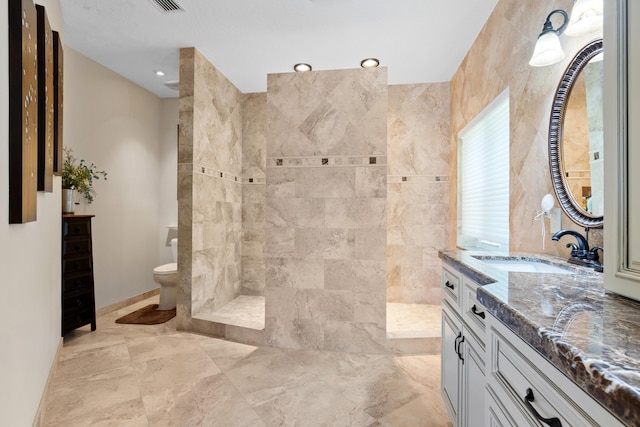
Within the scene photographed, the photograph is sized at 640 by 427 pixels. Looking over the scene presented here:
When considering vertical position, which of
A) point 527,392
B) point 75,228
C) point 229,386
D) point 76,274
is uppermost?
point 75,228

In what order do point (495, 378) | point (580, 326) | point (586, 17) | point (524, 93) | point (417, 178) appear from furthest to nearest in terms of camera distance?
point (417, 178), point (524, 93), point (586, 17), point (495, 378), point (580, 326)

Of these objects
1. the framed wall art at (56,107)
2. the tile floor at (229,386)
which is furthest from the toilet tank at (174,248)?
the framed wall art at (56,107)

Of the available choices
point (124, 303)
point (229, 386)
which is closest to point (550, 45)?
point (229, 386)

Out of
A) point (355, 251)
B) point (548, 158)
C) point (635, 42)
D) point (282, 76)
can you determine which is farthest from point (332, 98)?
point (635, 42)

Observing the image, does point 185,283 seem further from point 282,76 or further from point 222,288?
point 282,76

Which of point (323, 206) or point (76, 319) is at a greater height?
point (323, 206)

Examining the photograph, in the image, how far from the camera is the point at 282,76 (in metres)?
2.71

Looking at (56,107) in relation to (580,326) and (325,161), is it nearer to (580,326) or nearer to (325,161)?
(325,161)

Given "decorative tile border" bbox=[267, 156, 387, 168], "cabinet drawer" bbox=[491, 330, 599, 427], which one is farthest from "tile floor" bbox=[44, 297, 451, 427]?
"decorative tile border" bbox=[267, 156, 387, 168]

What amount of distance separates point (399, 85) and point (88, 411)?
4.00m

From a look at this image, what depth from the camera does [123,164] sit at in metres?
3.68

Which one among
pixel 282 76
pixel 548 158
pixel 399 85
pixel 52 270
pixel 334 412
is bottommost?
pixel 334 412

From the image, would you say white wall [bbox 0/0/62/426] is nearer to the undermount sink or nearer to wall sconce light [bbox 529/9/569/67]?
the undermount sink

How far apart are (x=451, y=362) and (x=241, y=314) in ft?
7.31
